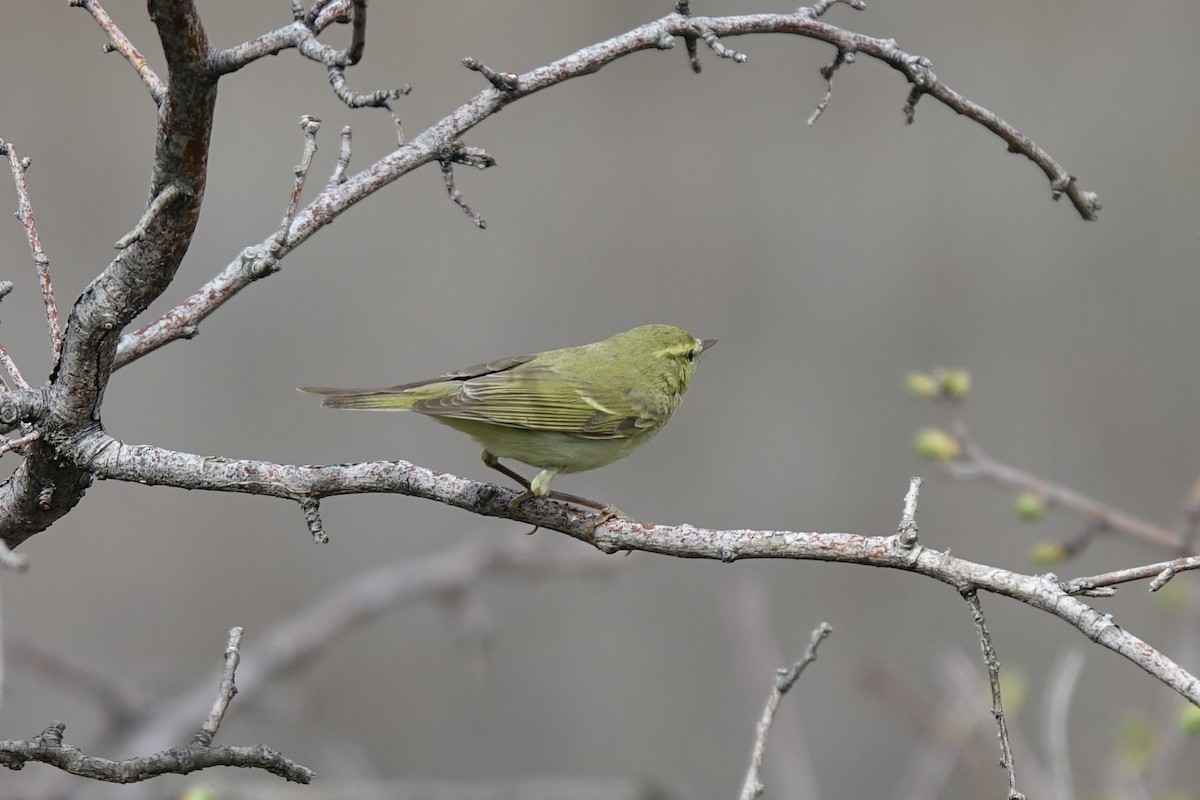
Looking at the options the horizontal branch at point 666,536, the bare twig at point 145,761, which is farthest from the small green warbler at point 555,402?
the bare twig at point 145,761

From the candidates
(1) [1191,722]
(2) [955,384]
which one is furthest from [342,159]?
(1) [1191,722]

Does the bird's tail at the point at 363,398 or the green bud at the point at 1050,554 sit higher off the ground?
the bird's tail at the point at 363,398

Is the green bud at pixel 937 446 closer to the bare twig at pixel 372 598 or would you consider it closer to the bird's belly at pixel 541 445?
the bird's belly at pixel 541 445

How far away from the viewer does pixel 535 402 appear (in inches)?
124

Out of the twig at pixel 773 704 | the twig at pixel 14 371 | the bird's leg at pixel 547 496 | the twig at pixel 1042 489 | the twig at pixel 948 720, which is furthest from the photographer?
the twig at pixel 948 720

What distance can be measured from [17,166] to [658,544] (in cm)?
129

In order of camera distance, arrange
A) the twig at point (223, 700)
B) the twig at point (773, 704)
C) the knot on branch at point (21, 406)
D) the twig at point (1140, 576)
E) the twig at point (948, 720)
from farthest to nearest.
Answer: the twig at point (948, 720), the twig at point (773, 704), the knot on branch at point (21, 406), the twig at point (223, 700), the twig at point (1140, 576)

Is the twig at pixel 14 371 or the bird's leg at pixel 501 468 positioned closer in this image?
the twig at pixel 14 371

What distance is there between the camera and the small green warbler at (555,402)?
299 cm

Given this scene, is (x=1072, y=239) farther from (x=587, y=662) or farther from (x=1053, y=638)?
(x=587, y=662)

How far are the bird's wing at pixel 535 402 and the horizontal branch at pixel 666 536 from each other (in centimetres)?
80

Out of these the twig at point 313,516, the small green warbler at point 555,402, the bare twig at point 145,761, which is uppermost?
the small green warbler at point 555,402

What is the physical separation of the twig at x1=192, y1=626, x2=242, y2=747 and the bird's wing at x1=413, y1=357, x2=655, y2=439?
1.23m

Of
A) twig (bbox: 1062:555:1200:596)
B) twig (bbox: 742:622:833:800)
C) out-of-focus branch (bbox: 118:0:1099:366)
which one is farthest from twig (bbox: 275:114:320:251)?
twig (bbox: 1062:555:1200:596)
